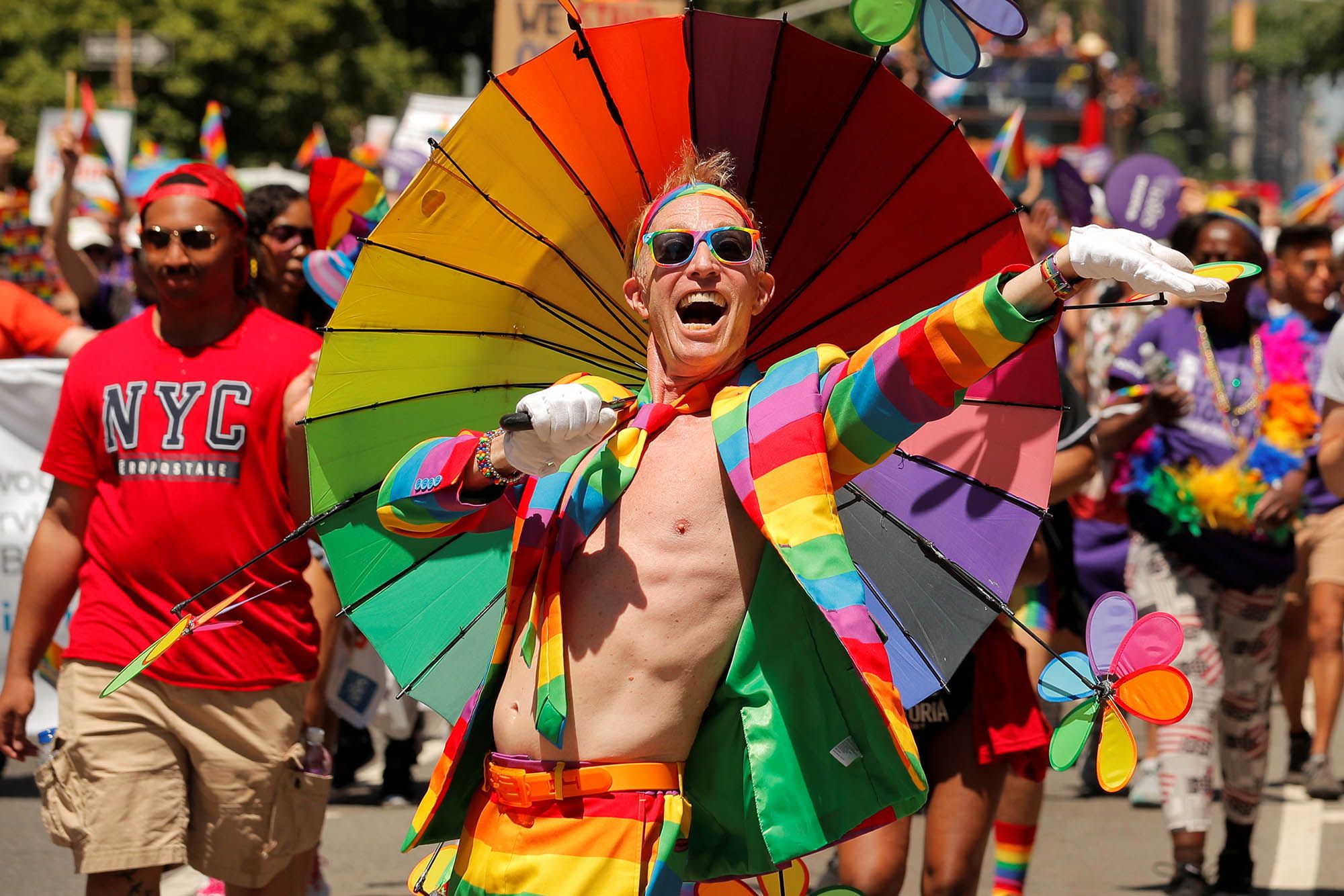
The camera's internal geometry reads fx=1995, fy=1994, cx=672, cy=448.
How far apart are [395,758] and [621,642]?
4.70 m

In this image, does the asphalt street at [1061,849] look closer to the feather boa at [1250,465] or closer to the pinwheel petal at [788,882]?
the feather boa at [1250,465]

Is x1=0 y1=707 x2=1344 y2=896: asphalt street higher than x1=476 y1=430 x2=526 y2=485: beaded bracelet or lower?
lower

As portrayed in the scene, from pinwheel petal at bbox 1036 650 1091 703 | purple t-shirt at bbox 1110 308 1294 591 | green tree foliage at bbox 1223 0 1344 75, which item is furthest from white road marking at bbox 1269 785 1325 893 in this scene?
green tree foliage at bbox 1223 0 1344 75

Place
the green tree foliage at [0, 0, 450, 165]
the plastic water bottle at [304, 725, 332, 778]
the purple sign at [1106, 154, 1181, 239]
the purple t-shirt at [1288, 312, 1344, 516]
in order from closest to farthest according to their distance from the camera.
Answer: the plastic water bottle at [304, 725, 332, 778], the purple t-shirt at [1288, 312, 1344, 516], the purple sign at [1106, 154, 1181, 239], the green tree foliage at [0, 0, 450, 165]

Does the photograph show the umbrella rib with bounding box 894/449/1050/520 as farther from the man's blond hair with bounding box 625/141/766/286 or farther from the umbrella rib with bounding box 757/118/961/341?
the man's blond hair with bounding box 625/141/766/286

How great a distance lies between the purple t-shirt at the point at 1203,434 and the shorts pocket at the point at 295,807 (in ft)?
10.7

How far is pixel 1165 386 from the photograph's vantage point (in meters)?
→ 6.55

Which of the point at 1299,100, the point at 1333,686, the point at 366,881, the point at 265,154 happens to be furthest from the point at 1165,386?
the point at 1299,100

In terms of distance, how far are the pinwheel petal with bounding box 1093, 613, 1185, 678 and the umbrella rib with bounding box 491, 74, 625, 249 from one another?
1.30 m

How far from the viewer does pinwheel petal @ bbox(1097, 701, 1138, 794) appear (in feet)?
11.6

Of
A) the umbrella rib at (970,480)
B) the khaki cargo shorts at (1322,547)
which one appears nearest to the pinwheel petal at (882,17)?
the umbrella rib at (970,480)

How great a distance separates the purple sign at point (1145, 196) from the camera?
37.1ft

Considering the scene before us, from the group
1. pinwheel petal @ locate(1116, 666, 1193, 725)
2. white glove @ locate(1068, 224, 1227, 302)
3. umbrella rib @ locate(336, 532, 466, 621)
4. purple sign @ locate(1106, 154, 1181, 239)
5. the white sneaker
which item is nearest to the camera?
white glove @ locate(1068, 224, 1227, 302)

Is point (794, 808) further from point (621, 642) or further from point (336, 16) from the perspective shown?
point (336, 16)
